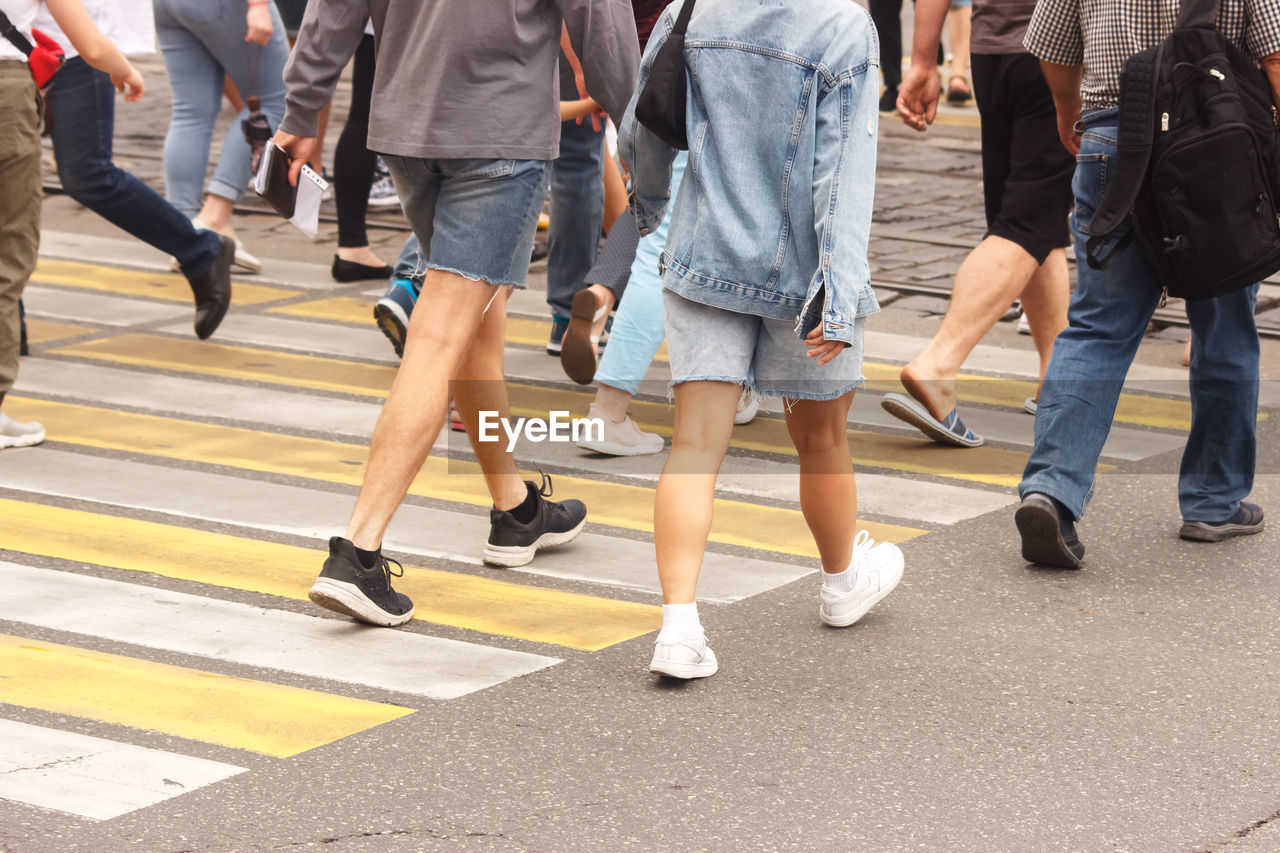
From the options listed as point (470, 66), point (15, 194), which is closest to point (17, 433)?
point (15, 194)

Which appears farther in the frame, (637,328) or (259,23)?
(259,23)

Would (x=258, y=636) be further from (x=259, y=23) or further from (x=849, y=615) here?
(x=259, y=23)

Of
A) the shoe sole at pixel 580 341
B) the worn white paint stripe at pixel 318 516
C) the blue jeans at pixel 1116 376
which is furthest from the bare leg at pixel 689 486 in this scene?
the shoe sole at pixel 580 341

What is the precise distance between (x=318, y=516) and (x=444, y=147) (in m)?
1.30

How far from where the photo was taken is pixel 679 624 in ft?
12.9

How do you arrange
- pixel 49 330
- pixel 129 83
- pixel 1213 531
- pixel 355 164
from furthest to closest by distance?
pixel 355 164 → pixel 49 330 → pixel 129 83 → pixel 1213 531

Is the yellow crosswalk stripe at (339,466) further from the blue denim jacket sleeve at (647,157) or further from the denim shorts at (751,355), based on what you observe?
the blue denim jacket sleeve at (647,157)

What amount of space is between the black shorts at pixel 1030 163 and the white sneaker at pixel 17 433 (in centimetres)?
312

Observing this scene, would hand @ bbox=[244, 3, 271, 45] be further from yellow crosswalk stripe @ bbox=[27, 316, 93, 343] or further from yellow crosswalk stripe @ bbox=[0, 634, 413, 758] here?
yellow crosswalk stripe @ bbox=[0, 634, 413, 758]

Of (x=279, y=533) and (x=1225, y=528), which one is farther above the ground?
(x=1225, y=528)

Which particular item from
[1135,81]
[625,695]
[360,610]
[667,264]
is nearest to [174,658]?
[360,610]

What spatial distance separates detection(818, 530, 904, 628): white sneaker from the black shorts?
1.97 m

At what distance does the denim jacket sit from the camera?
381 cm

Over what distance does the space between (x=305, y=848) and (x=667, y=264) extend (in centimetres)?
149
